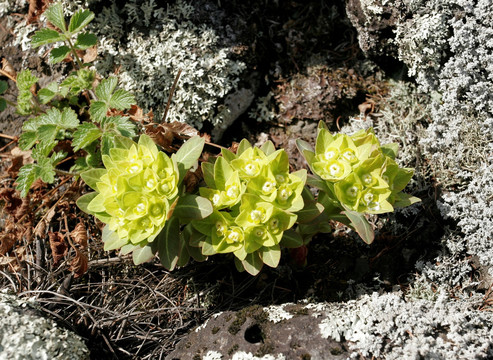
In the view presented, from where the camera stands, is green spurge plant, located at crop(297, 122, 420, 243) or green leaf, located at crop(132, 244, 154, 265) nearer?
green spurge plant, located at crop(297, 122, 420, 243)

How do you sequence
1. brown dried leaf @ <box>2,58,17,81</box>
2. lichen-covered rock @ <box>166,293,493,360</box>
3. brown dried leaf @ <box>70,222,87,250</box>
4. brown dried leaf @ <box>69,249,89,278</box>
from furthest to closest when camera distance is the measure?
brown dried leaf @ <box>2,58,17,81</box> < brown dried leaf @ <box>70,222,87,250</box> < brown dried leaf @ <box>69,249,89,278</box> < lichen-covered rock @ <box>166,293,493,360</box>

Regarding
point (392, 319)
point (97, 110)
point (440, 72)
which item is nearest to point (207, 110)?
point (97, 110)

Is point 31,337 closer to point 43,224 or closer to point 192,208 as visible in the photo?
point 43,224

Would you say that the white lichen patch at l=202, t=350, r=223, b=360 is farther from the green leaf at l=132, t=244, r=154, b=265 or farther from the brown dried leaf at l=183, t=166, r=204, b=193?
the brown dried leaf at l=183, t=166, r=204, b=193

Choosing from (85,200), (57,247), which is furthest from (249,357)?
(57,247)

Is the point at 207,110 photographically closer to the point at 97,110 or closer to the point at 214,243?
the point at 97,110

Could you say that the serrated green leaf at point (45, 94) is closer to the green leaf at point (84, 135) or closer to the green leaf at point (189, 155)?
the green leaf at point (84, 135)

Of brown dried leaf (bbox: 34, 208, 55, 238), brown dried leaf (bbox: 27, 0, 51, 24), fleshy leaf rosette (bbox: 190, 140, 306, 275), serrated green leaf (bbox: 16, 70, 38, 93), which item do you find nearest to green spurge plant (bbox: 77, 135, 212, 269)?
fleshy leaf rosette (bbox: 190, 140, 306, 275)
